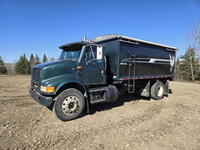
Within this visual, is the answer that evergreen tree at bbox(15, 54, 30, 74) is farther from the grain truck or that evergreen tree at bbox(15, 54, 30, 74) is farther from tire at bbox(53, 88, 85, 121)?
tire at bbox(53, 88, 85, 121)

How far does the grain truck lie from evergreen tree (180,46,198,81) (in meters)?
21.6

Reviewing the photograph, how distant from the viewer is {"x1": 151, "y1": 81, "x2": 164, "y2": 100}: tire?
301 inches

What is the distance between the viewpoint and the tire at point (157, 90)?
7645 millimetres

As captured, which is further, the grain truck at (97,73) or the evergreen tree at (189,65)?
the evergreen tree at (189,65)

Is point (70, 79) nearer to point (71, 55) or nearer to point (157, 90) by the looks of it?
point (71, 55)

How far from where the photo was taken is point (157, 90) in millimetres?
7793

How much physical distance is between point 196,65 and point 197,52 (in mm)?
2554

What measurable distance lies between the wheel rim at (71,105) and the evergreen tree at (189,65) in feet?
90.5

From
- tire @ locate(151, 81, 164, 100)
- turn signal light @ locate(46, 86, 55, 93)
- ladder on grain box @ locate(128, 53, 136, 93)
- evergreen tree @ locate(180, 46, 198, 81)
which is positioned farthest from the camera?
evergreen tree @ locate(180, 46, 198, 81)

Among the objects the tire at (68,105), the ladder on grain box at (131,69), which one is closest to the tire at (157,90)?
the ladder on grain box at (131,69)

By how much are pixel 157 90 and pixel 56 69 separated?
6.17 metres

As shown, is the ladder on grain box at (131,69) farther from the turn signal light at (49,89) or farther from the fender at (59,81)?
the turn signal light at (49,89)

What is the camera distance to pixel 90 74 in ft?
16.6

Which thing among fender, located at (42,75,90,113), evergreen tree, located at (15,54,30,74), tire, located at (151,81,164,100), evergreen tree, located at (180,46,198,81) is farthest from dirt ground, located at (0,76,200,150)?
evergreen tree, located at (15,54,30,74)
